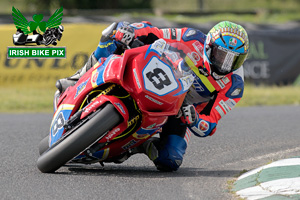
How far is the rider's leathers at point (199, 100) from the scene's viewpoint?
5867 millimetres

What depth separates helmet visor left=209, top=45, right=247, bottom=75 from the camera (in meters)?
5.74

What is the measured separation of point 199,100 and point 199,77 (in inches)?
9.3

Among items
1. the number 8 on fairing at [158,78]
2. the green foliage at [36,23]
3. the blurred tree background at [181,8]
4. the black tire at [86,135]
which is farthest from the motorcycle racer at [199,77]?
the blurred tree background at [181,8]

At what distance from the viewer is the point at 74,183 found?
5074mm

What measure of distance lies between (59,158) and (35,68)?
8.95 meters

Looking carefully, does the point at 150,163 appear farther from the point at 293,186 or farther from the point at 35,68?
the point at 35,68

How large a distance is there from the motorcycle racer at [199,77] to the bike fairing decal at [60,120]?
55 centimetres

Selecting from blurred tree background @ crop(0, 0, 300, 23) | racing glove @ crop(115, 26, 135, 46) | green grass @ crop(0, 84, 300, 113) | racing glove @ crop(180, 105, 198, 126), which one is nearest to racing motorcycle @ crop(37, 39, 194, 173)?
racing glove @ crop(180, 105, 198, 126)

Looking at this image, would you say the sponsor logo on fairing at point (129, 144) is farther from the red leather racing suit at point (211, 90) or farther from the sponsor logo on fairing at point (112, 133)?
the red leather racing suit at point (211, 90)

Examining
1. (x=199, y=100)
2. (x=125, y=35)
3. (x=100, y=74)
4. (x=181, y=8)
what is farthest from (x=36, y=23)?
(x=181, y=8)

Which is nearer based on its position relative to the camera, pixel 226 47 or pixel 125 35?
pixel 226 47

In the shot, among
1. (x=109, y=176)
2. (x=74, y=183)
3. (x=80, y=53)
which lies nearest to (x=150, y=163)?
(x=109, y=176)

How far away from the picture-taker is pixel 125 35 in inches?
239

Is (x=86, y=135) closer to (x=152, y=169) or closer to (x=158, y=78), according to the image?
(x=158, y=78)
